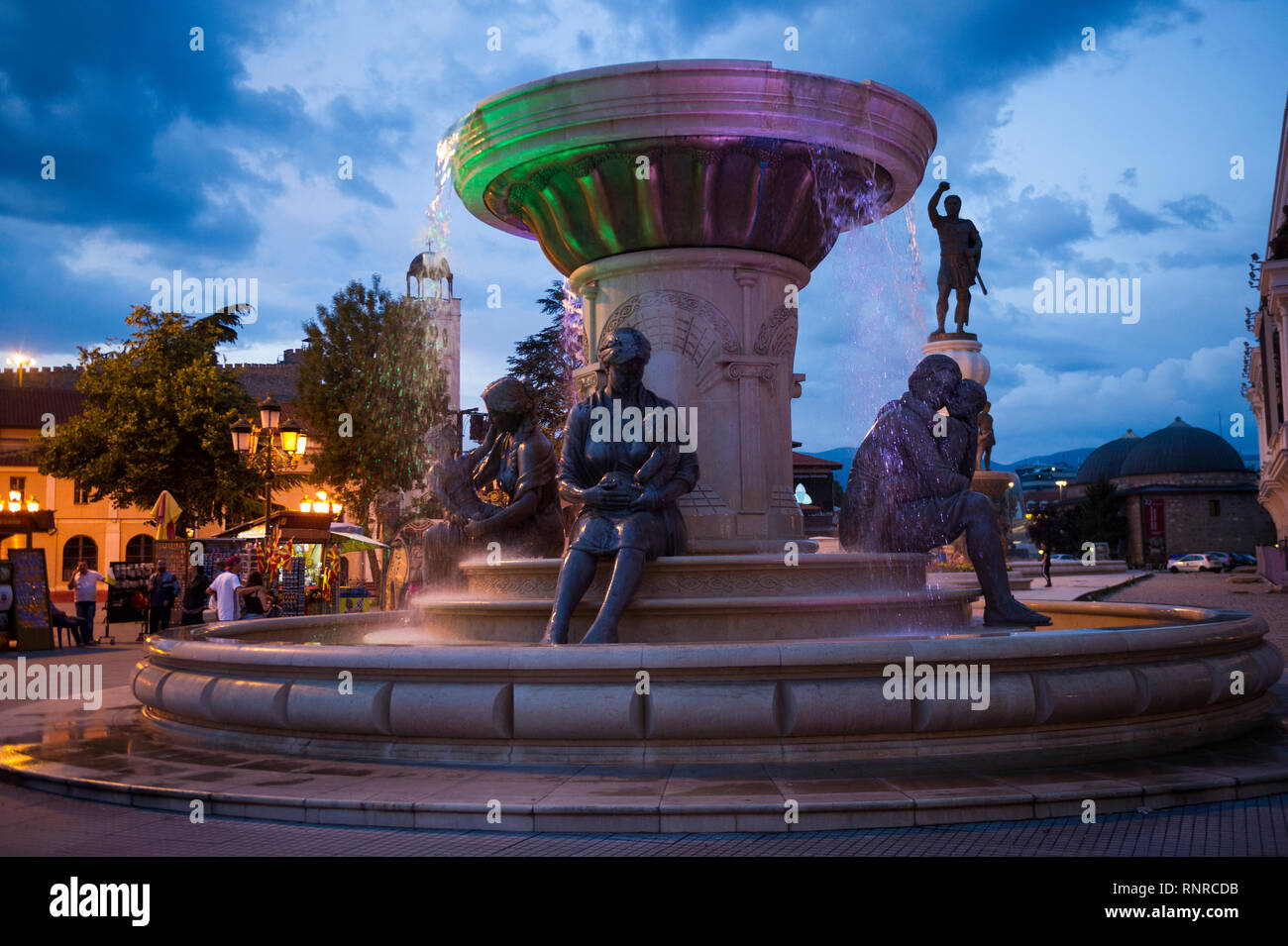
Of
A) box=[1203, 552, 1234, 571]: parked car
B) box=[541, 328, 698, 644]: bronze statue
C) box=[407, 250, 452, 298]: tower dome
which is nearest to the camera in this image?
box=[541, 328, 698, 644]: bronze statue

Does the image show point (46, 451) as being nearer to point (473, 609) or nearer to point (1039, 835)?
point (473, 609)

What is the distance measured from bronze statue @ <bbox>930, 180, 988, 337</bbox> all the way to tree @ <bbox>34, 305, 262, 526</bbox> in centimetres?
2085

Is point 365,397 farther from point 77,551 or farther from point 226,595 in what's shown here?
point 77,551

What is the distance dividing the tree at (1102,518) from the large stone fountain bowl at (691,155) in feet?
274

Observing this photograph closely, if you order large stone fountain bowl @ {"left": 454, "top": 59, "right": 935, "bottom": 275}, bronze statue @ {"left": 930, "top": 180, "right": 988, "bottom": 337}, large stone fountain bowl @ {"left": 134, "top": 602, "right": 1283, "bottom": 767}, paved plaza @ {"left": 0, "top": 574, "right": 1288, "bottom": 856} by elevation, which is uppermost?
bronze statue @ {"left": 930, "top": 180, "right": 988, "bottom": 337}

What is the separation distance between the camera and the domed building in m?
85.5

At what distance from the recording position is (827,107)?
28.0 feet

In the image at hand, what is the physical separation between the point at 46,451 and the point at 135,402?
3.97 metres

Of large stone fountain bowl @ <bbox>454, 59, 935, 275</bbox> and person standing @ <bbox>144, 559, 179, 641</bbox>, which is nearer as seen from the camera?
large stone fountain bowl @ <bbox>454, 59, 935, 275</bbox>

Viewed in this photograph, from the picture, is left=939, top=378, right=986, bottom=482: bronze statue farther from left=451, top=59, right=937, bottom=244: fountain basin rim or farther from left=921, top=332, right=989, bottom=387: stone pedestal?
left=921, top=332, right=989, bottom=387: stone pedestal

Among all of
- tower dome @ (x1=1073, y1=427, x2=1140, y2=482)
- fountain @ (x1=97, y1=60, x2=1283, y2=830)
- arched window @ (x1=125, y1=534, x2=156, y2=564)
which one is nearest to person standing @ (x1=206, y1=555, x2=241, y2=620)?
fountain @ (x1=97, y1=60, x2=1283, y2=830)

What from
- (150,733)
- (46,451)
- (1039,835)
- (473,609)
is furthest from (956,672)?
(46,451)

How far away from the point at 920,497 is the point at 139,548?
54.9 meters

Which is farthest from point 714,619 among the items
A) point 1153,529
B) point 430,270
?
point 1153,529
